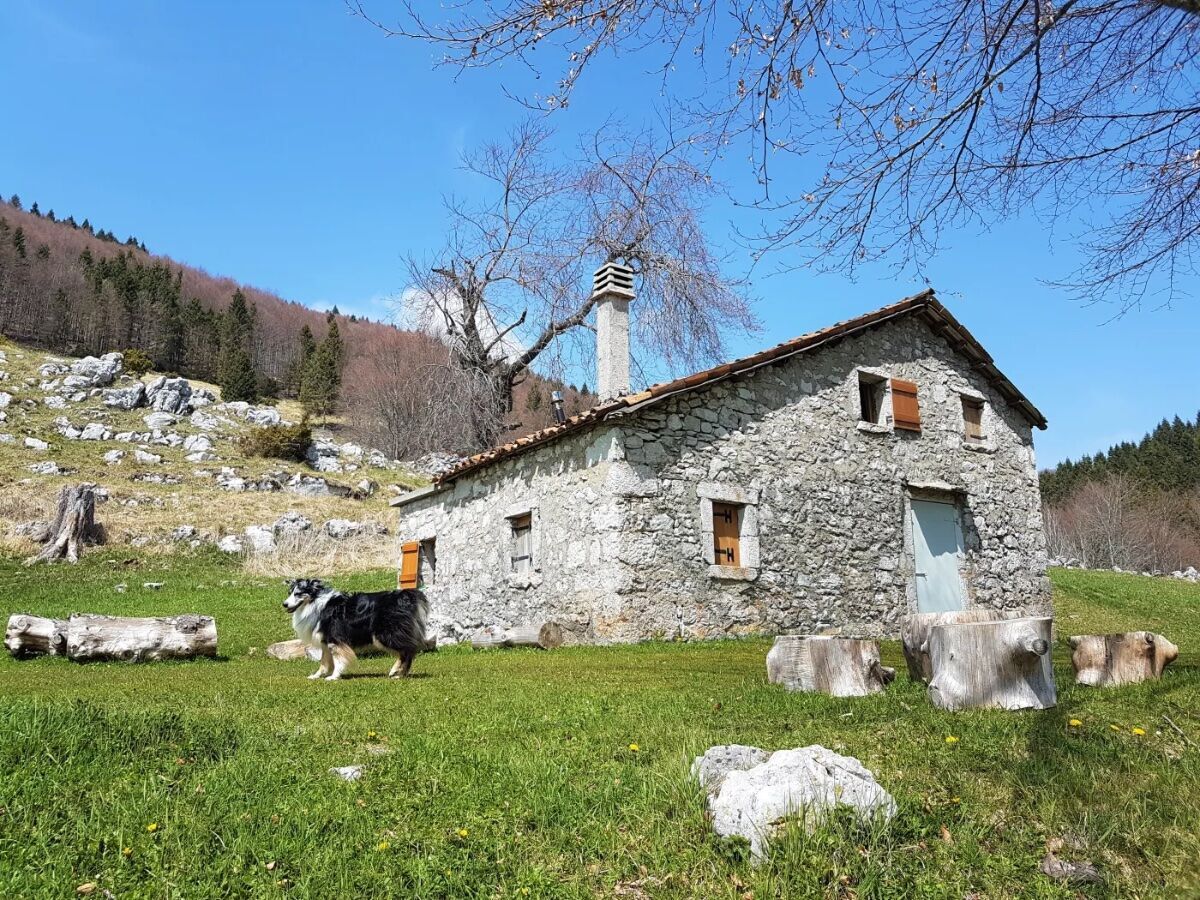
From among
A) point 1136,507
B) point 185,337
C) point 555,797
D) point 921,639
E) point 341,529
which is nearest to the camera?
point 555,797

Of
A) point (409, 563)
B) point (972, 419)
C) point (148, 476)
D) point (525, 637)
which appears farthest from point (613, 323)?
point (148, 476)

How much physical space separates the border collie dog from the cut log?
397cm

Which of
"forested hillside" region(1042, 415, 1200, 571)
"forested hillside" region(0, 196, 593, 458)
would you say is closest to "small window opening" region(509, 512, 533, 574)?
"forested hillside" region(0, 196, 593, 458)

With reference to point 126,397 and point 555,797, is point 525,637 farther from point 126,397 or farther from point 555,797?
point 126,397

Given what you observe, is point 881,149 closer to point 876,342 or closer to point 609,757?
point 609,757

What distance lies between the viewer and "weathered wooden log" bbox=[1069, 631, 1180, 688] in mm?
6094

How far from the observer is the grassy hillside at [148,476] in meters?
24.1

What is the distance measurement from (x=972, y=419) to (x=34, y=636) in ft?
53.0

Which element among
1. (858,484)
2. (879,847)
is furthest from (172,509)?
(879,847)

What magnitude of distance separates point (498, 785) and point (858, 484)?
442 inches

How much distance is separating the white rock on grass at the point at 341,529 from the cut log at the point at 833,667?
68.9 feet

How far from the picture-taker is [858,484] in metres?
13.9

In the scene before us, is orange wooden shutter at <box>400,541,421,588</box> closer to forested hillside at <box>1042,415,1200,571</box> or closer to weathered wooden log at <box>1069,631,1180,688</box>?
weathered wooden log at <box>1069,631,1180,688</box>

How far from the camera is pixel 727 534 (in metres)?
12.4
